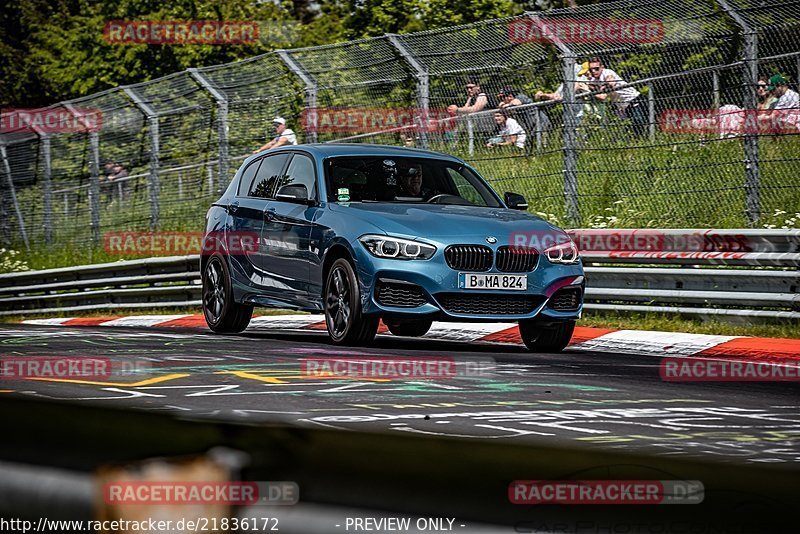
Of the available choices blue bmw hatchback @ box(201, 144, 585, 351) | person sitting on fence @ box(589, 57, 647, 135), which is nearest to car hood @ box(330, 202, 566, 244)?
blue bmw hatchback @ box(201, 144, 585, 351)

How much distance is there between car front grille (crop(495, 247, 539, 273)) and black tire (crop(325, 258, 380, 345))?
3.31 feet

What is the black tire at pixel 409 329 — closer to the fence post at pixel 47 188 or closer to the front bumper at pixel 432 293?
the front bumper at pixel 432 293

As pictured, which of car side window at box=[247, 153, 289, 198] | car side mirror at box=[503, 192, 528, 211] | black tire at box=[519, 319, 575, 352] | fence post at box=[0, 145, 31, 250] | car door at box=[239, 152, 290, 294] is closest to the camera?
black tire at box=[519, 319, 575, 352]

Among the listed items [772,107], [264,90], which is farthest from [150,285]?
[772,107]

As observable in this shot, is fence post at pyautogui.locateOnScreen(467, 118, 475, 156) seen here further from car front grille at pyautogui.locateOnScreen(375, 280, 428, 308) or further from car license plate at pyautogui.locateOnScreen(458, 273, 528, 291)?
car front grille at pyautogui.locateOnScreen(375, 280, 428, 308)

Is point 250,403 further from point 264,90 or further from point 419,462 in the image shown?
point 264,90

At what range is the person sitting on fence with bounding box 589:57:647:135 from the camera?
1429 centimetres

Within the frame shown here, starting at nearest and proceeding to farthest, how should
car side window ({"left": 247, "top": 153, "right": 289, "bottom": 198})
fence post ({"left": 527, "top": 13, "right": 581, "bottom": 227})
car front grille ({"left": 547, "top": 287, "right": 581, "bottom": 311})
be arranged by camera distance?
car front grille ({"left": 547, "top": 287, "right": 581, "bottom": 311}), car side window ({"left": 247, "top": 153, "right": 289, "bottom": 198}), fence post ({"left": 527, "top": 13, "right": 581, "bottom": 227})

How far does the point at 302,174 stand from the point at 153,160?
10211 millimetres

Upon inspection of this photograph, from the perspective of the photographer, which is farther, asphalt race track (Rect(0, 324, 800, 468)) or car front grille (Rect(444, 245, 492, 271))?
car front grille (Rect(444, 245, 492, 271))

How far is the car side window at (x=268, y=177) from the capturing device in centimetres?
1238

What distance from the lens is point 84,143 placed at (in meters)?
25.0

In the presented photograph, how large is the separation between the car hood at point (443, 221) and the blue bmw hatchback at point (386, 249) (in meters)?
0.01

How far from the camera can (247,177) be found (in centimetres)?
1293
